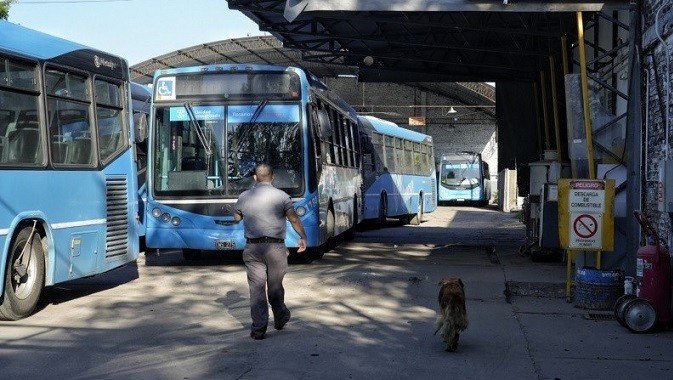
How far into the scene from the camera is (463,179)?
57000 millimetres

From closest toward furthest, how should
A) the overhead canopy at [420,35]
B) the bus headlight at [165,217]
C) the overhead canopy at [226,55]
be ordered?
the bus headlight at [165,217]
the overhead canopy at [420,35]
the overhead canopy at [226,55]

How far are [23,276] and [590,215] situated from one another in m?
6.44

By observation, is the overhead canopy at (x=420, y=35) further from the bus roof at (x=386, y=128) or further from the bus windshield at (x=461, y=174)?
the bus windshield at (x=461, y=174)

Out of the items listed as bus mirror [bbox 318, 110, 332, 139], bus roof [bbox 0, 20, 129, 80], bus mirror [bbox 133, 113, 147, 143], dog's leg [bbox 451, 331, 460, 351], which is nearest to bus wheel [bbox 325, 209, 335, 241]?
bus mirror [bbox 318, 110, 332, 139]

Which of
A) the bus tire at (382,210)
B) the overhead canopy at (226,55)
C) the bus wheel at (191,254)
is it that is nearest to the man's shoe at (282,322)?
the bus wheel at (191,254)

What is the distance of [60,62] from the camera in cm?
1148

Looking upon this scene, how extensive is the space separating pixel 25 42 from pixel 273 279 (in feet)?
12.4

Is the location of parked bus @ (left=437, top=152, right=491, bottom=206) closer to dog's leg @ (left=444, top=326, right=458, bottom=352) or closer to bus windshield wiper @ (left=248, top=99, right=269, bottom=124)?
bus windshield wiper @ (left=248, top=99, right=269, bottom=124)

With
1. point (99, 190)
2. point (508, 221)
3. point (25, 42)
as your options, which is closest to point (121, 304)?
point (99, 190)

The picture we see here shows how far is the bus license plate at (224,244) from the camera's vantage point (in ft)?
50.9

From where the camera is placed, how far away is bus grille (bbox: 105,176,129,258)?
12.8 m

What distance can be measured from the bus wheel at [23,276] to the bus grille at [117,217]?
1894 millimetres

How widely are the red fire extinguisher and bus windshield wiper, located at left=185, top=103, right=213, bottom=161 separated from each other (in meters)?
7.62

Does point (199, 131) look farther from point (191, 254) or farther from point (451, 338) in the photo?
point (451, 338)
